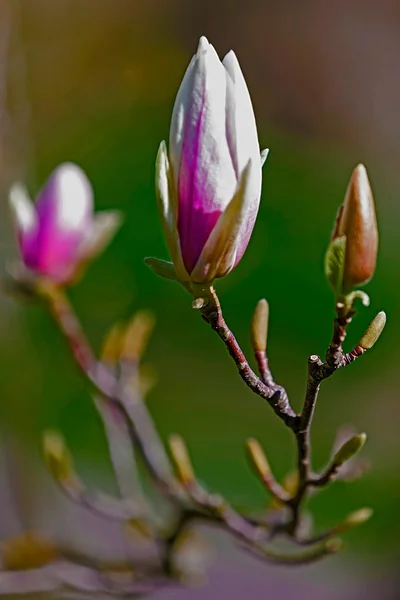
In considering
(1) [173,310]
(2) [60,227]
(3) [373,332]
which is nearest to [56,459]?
(2) [60,227]

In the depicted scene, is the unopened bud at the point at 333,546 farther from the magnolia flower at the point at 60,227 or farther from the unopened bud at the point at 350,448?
the magnolia flower at the point at 60,227

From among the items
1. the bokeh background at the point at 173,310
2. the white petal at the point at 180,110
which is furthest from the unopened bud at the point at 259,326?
the bokeh background at the point at 173,310

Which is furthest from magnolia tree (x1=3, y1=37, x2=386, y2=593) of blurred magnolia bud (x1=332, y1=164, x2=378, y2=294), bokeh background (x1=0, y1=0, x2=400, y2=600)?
bokeh background (x1=0, y1=0, x2=400, y2=600)

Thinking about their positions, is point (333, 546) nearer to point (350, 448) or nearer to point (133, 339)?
point (350, 448)

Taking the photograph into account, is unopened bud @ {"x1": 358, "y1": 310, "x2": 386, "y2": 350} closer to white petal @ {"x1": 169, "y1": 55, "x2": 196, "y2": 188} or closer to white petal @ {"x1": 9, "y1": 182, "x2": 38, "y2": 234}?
white petal @ {"x1": 169, "y1": 55, "x2": 196, "y2": 188}

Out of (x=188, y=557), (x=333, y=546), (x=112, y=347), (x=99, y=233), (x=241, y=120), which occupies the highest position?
(x=241, y=120)

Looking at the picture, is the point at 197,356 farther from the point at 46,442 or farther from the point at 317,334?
the point at 46,442
